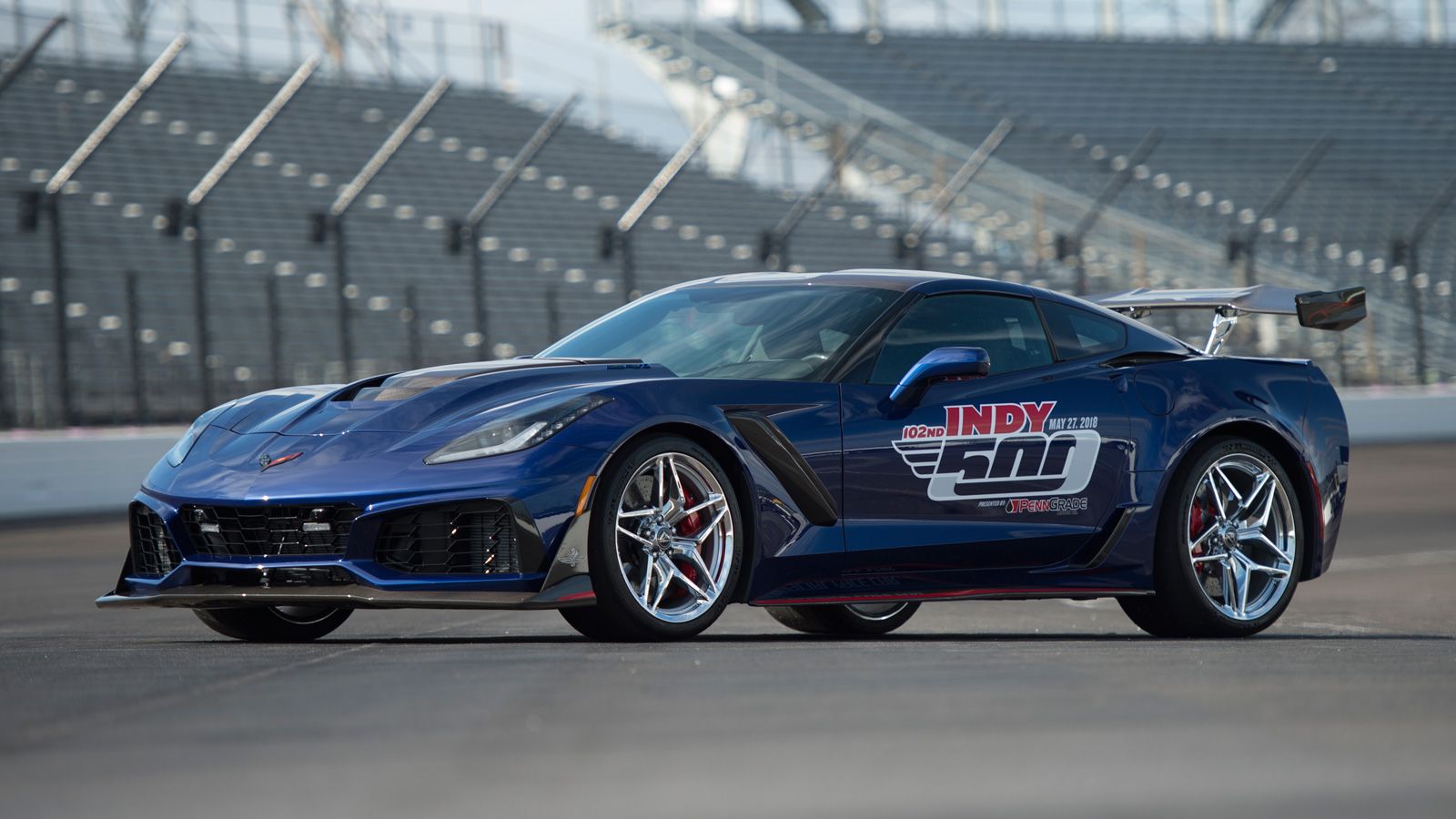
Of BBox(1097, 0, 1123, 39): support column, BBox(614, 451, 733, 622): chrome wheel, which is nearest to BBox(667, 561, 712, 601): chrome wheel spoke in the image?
BBox(614, 451, 733, 622): chrome wheel

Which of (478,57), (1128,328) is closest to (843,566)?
(1128,328)

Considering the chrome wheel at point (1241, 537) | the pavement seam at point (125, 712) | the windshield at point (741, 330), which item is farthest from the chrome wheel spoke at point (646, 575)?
the chrome wheel at point (1241, 537)

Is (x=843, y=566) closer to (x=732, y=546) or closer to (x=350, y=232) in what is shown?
(x=732, y=546)

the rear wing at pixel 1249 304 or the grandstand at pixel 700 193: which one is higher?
the grandstand at pixel 700 193

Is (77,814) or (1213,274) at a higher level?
(1213,274)

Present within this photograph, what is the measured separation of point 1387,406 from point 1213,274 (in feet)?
23.8

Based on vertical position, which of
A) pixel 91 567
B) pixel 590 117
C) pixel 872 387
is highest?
pixel 590 117

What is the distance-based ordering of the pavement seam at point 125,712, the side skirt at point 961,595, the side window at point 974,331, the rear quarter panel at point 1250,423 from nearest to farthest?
the pavement seam at point 125,712
the side skirt at point 961,595
the side window at point 974,331
the rear quarter panel at point 1250,423

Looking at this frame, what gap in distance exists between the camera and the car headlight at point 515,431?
5.45 meters

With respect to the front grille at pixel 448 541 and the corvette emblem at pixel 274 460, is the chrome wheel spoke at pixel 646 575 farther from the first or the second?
the corvette emblem at pixel 274 460

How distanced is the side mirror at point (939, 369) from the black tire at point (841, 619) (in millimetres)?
1453

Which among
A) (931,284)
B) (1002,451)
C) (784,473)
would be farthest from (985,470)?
(784,473)

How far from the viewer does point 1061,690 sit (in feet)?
13.4

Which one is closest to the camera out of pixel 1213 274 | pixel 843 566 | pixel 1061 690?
pixel 1061 690
